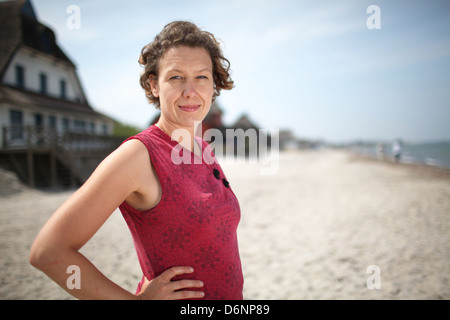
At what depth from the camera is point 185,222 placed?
42.8 inches

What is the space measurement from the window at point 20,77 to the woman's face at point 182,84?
66.0 feet

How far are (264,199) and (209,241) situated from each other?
9242mm

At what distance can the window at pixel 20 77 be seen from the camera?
1575 centimetres

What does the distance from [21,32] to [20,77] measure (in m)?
2.84

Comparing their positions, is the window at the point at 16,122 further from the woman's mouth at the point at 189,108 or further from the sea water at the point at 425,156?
the sea water at the point at 425,156

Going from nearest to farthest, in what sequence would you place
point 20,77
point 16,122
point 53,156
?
point 53,156
point 16,122
point 20,77

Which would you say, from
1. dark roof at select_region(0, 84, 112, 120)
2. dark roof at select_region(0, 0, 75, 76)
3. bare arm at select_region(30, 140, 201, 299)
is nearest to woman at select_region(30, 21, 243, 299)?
bare arm at select_region(30, 140, 201, 299)

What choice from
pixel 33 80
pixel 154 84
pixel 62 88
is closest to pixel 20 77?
pixel 33 80

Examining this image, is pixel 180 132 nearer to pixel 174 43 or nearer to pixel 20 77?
pixel 174 43
